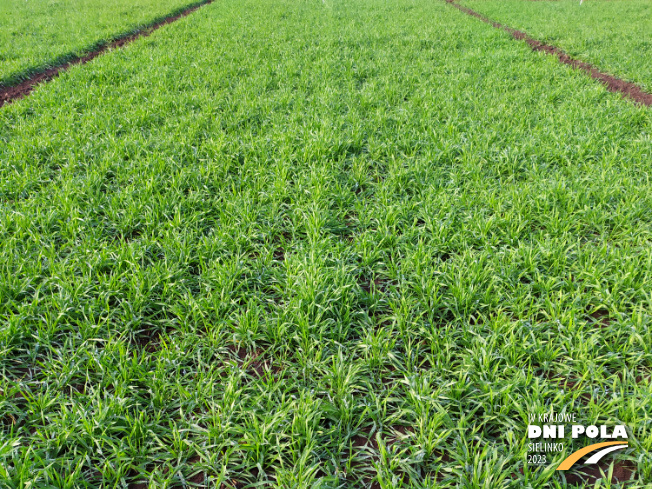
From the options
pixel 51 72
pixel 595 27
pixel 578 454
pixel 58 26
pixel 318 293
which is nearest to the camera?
pixel 578 454

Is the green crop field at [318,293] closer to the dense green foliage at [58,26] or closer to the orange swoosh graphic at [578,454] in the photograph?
the orange swoosh graphic at [578,454]

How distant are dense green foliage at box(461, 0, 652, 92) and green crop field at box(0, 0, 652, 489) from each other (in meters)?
3.92

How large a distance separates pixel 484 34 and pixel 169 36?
878 cm

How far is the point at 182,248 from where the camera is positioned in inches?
118

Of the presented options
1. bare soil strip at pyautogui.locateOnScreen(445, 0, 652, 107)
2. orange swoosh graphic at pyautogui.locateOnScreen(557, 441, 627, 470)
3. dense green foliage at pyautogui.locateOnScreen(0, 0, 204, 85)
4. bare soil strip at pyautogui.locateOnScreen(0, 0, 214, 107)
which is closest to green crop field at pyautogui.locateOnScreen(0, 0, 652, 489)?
orange swoosh graphic at pyautogui.locateOnScreen(557, 441, 627, 470)

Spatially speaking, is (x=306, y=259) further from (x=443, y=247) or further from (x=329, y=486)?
(x=329, y=486)

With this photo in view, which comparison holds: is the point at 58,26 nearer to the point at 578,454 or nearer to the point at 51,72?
the point at 51,72

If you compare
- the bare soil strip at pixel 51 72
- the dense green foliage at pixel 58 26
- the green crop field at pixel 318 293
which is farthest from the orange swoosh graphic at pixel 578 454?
the dense green foliage at pixel 58 26

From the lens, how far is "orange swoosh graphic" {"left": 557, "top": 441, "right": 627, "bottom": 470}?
175 cm

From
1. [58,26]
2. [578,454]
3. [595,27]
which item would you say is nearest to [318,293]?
[578,454]

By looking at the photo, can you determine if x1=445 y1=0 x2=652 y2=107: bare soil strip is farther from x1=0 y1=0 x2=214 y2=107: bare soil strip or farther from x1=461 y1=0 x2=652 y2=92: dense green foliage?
x1=0 y1=0 x2=214 y2=107: bare soil strip

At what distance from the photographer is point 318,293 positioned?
8.57ft

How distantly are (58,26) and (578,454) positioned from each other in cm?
1467

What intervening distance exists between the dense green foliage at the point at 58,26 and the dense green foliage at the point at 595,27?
11.9 meters
